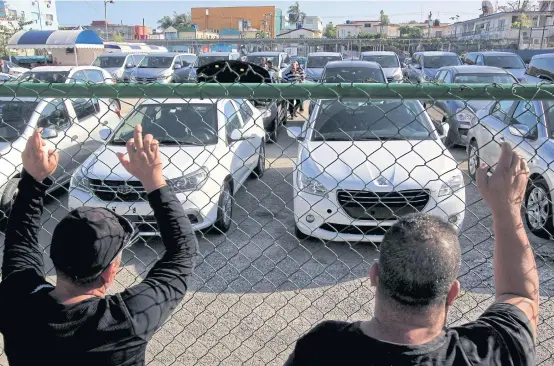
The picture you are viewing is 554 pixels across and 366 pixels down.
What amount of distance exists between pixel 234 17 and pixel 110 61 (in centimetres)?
8637

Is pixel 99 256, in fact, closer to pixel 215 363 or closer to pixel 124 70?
pixel 215 363

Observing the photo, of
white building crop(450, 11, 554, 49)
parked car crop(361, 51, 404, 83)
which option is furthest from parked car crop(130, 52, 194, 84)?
white building crop(450, 11, 554, 49)

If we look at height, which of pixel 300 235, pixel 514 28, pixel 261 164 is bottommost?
pixel 300 235

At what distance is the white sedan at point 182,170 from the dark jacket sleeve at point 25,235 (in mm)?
2418

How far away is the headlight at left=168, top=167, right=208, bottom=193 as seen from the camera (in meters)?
5.21

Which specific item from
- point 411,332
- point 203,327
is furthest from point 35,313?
point 203,327

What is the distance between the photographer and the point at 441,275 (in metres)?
1.33

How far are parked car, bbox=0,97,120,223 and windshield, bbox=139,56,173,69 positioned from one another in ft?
43.4

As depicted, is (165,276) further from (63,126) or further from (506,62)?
(506,62)

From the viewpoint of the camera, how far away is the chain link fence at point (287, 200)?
3.45 meters

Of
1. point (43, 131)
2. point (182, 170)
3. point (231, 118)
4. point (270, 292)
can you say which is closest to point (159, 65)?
point (231, 118)

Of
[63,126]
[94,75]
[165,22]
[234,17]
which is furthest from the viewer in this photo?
[165,22]

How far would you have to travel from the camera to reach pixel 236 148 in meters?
6.31

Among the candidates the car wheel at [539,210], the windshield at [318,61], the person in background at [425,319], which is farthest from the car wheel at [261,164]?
the windshield at [318,61]
